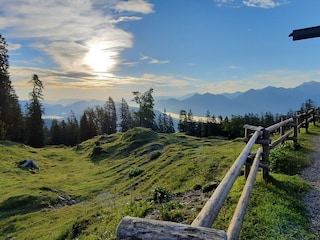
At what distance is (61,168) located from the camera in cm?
4238

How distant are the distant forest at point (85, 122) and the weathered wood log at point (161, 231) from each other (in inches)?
1866

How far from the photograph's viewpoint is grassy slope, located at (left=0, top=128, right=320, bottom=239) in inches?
287

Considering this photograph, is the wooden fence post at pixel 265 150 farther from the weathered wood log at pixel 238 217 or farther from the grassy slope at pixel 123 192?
the weathered wood log at pixel 238 217

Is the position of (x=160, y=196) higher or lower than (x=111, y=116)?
lower

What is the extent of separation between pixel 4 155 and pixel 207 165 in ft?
113

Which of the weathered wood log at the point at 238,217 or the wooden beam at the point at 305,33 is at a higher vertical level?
the wooden beam at the point at 305,33

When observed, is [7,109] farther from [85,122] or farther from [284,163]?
[284,163]

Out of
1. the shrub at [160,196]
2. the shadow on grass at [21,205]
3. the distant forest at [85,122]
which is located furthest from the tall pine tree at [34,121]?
the shrub at [160,196]

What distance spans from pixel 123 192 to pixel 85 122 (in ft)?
228

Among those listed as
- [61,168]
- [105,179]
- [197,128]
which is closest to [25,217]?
[105,179]

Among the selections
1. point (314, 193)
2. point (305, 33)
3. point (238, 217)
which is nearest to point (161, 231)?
point (238, 217)

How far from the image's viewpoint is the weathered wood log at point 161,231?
219 centimetres

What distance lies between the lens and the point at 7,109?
228 ft

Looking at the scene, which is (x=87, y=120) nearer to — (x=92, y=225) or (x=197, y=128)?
(x=197, y=128)
